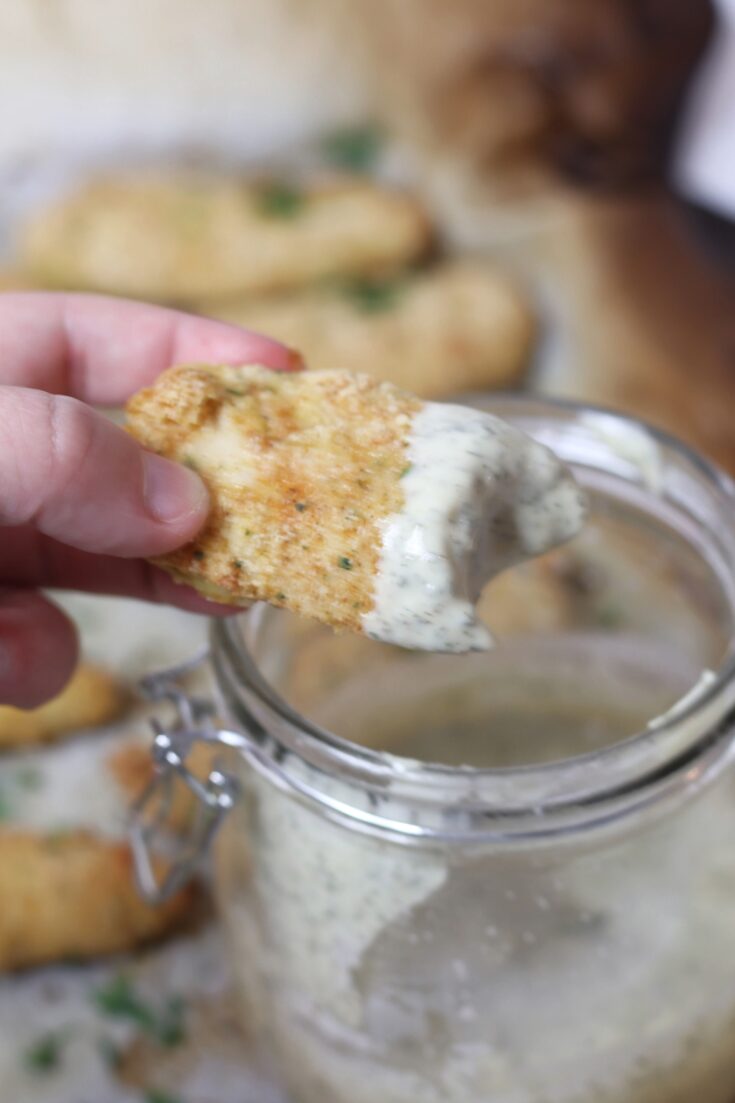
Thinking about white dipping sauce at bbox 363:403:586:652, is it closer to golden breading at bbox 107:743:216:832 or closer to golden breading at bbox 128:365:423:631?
golden breading at bbox 128:365:423:631

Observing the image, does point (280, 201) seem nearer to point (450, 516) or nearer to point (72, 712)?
point (72, 712)

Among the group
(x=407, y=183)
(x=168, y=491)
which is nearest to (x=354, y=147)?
(x=407, y=183)

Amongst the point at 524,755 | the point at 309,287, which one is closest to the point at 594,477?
the point at 524,755

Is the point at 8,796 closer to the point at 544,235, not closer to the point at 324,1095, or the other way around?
the point at 324,1095

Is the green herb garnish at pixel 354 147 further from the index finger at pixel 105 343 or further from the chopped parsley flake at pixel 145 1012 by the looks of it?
the chopped parsley flake at pixel 145 1012

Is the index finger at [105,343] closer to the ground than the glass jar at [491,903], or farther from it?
farther from it

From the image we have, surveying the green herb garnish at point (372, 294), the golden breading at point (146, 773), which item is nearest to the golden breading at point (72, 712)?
the golden breading at point (146, 773)
